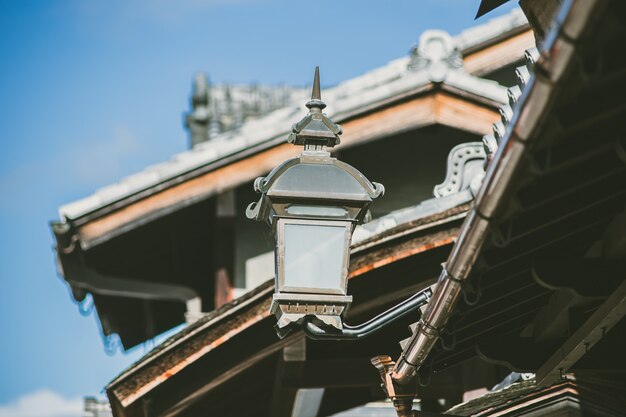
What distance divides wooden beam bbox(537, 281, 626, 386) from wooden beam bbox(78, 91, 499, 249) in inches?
245

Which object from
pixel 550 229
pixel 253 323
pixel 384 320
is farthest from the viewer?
pixel 253 323

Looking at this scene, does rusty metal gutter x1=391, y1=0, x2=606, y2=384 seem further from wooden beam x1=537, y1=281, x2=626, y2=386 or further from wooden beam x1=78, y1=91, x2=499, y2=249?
wooden beam x1=78, y1=91, x2=499, y2=249

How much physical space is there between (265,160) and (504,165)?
8.88 meters

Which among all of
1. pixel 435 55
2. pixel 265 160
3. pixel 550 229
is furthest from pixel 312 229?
pixel 435 55

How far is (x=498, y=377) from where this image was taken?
11.6m

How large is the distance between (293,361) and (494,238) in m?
5.99

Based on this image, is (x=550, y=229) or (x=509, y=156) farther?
(x=550, y=229)

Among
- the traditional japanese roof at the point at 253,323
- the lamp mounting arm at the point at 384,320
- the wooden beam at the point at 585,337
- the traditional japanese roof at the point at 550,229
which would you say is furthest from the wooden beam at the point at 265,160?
the lamp mounting arm at the point at 384,320

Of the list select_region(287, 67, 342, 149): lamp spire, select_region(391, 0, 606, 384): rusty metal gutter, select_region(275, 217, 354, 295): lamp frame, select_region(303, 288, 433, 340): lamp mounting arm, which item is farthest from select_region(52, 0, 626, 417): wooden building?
select_region(287, 67, 342, 149): lamp spire

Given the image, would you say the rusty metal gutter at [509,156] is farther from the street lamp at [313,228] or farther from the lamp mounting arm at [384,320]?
the street lamp at [313,228]

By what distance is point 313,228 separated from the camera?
6.26m

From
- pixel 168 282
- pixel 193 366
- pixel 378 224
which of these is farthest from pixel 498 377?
pixel 168 282

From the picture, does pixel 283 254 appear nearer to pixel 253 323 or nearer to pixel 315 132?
pixel 315 132

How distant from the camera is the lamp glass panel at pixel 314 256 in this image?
6180 mm
